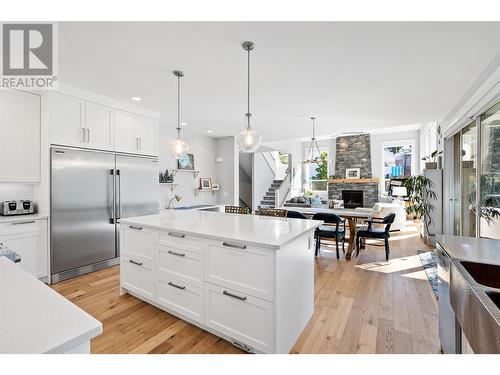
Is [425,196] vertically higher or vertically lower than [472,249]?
higher

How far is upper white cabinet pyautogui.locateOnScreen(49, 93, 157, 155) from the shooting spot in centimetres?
307

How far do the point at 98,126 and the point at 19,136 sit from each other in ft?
2.75

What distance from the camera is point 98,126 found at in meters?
3.47

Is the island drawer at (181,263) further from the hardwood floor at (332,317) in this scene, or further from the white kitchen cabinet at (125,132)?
the white kitchen cabinet at (125,132)

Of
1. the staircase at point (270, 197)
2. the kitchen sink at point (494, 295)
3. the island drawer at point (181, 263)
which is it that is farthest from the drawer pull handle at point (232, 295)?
the staircase at point (270, 197)

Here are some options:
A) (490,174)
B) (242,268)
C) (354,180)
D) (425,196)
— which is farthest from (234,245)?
(354,180)

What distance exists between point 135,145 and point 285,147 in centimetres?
650

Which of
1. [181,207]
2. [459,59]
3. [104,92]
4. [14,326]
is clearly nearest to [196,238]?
[14,326]

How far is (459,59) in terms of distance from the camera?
7.78 ft

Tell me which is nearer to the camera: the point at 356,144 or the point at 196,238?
the point at 196,238

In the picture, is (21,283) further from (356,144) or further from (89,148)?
(356,144)

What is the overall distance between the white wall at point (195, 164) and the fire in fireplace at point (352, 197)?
496 cm

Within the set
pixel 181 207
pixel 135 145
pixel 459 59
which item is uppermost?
pixel 459 59

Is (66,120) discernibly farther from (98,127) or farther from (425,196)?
(425,196)
